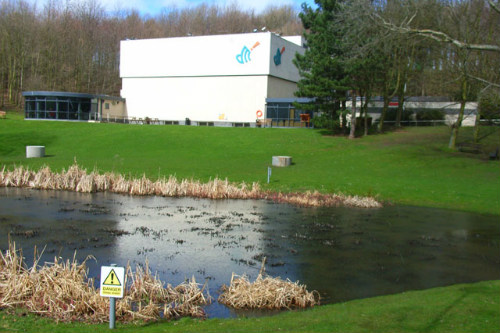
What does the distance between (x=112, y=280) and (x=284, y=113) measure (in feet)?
175

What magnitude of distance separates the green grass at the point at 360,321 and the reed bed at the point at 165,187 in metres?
14.5

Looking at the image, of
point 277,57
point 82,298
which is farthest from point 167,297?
point 277,57

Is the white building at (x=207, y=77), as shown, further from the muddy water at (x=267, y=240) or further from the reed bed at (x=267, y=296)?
the reed bed at (x=267, y=296)

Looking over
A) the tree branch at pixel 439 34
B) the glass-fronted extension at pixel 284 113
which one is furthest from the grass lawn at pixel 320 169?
the tree branch at pixel 439 34

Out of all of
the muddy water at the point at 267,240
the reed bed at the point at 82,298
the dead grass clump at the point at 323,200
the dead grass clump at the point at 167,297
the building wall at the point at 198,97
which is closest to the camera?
the reed bed at the point at 82,298

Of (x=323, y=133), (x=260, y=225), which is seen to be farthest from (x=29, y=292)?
(x=323, y=133)

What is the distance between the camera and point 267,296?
403 inches

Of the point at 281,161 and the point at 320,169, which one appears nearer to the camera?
the point at 320,169

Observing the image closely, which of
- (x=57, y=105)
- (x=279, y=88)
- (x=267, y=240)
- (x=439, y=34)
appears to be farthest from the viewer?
(x=279, y=88)

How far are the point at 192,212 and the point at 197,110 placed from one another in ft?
149

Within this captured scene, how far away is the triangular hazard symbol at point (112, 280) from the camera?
25.4 ft

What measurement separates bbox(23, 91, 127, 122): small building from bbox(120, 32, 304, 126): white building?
6821 millimetres

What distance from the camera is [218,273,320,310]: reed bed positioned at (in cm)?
1023

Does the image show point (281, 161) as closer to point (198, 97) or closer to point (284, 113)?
point (284, 113)
